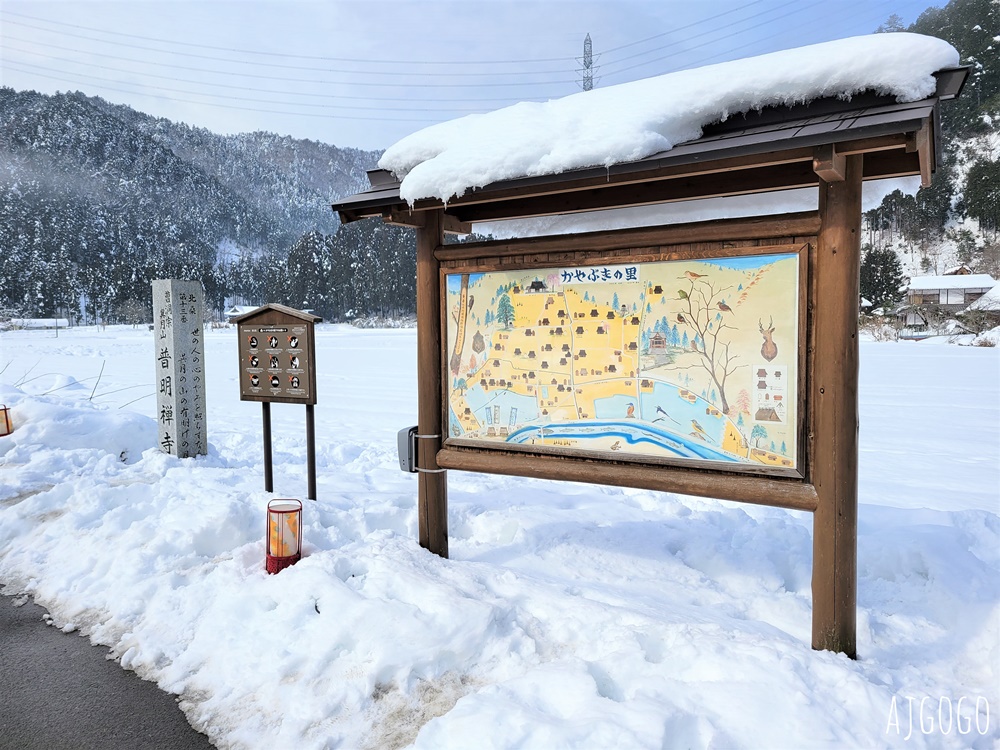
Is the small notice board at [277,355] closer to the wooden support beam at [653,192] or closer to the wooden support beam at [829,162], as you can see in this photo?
the wooden support beam at [653,192]

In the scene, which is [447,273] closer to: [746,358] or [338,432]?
[746,358]

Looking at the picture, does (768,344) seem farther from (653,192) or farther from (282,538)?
(282,538)

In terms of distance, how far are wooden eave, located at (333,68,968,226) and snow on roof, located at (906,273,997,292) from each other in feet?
171

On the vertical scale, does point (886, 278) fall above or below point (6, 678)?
above

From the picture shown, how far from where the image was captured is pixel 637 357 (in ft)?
11.8

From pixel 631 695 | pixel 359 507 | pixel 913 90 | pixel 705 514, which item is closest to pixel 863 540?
pixel 705 514

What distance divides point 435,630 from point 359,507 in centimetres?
243

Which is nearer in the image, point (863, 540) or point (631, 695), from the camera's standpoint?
point (631, 695)

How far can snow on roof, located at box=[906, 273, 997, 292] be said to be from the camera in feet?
146

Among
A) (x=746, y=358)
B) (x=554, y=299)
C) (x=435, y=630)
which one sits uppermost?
→ (x=554, y=299)

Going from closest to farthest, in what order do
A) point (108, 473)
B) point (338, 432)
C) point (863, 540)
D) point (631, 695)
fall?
A: point (631, 695) < point (863, 540) < point (108, 473) < point (338, 432)

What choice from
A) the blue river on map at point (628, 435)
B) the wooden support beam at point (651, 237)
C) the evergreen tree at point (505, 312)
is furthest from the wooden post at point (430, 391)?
the blue river on map at point (628, 435)

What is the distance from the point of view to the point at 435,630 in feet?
10.4

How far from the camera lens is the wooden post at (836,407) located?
2992 mm
